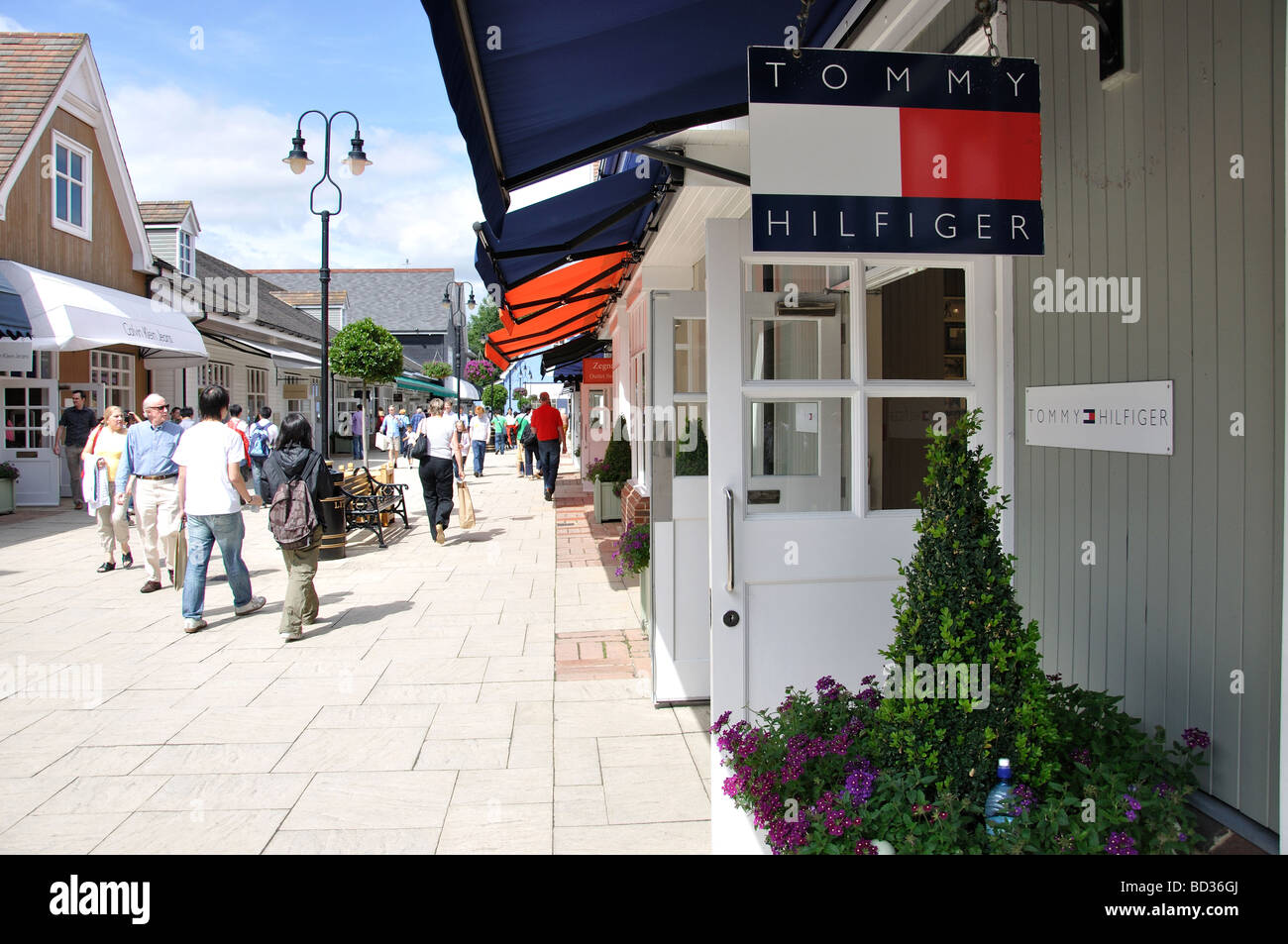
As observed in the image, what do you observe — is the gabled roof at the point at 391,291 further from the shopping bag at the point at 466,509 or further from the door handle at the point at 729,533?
the door handle at the point at 729,533

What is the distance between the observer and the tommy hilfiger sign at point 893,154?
2309mm

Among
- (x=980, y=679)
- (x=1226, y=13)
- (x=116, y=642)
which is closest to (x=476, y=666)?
(x=116, y=642)

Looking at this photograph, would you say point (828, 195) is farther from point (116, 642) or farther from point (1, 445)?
point (1, 445)

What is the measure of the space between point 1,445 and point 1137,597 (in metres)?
15.8

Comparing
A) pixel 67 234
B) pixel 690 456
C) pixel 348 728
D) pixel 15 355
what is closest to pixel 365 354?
pixel 67 234

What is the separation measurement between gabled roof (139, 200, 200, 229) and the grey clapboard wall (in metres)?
21.8

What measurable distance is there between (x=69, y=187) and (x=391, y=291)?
41.7 m

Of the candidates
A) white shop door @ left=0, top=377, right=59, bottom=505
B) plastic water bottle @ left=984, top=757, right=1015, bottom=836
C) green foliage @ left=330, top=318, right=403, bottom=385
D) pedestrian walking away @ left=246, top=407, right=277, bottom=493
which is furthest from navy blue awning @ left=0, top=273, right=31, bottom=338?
green foliage @ left=330, top=318, right=403, bottom=385

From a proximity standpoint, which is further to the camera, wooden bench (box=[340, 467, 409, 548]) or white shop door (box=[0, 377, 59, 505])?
white shop door (box=[0, 377, 59, 505])

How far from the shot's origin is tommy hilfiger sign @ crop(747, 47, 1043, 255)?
2.31 meters

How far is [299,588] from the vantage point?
600 cm

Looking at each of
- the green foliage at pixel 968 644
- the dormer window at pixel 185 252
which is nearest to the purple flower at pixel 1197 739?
the green foliage at pixel 968 644

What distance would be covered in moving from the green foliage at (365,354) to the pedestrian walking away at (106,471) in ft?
66.1

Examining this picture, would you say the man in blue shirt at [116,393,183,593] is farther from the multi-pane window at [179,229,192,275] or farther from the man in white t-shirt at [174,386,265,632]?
the multi-pane window at [179,229,192,275]
